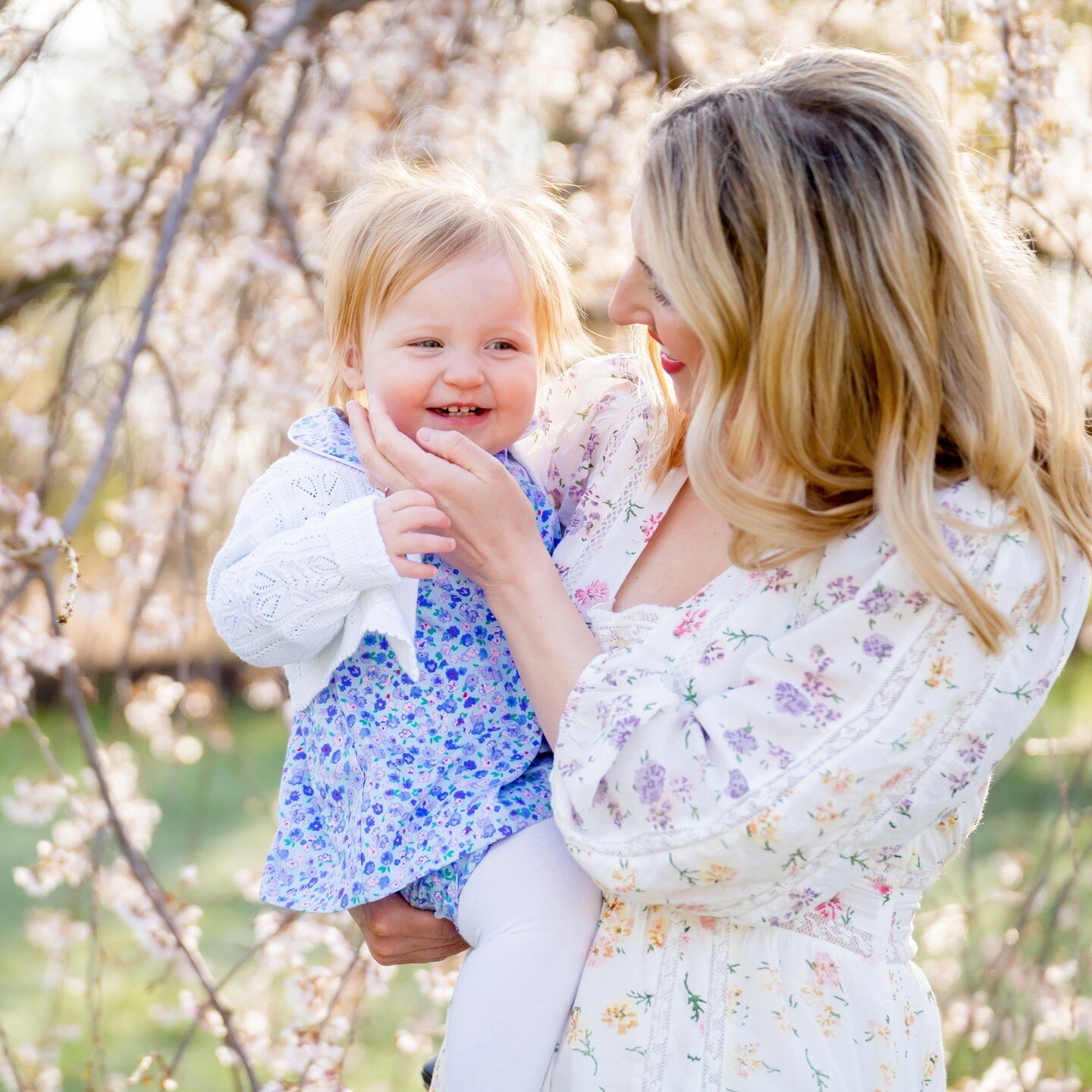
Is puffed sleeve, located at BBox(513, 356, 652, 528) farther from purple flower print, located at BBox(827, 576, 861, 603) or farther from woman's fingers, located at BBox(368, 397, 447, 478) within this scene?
purple flower print, located at BBox(827, 576, 861, 603)

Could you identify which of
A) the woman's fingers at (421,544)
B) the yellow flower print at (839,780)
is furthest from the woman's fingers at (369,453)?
the yellow flower print at (839,780)

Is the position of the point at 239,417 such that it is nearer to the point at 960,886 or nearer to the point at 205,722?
the point at 960,886

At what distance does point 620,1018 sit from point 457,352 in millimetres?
769

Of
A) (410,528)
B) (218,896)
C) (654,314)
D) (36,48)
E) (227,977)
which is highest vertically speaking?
(36,48)

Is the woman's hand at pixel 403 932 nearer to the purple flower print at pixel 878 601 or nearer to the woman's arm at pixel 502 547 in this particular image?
the woman's arm at pixel 502 547

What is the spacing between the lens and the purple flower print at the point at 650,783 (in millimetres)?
1277

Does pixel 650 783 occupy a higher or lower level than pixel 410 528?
lower

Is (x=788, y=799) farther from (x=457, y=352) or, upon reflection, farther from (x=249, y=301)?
(x=249, y=301)

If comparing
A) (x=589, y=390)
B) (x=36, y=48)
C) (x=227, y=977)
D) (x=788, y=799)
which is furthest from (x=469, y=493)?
(x=36, y=48)

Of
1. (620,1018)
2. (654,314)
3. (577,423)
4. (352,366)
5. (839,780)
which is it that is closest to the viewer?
(839,780)

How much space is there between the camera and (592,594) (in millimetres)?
1565

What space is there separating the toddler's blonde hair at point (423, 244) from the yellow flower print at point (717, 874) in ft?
2.42

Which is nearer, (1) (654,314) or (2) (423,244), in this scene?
(1) (654,314)

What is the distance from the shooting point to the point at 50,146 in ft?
9.96
